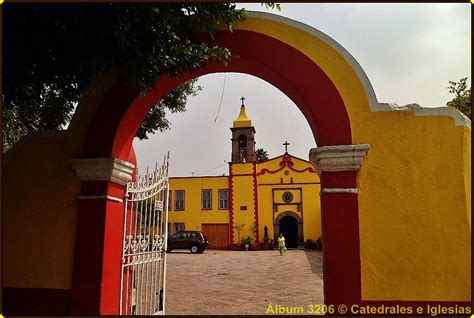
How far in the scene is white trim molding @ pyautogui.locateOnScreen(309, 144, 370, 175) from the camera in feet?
13.9

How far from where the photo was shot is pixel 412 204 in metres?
4.17

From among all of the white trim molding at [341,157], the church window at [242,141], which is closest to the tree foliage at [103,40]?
the white trim molding at [341,157]

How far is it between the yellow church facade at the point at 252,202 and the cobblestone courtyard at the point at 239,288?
1184cm

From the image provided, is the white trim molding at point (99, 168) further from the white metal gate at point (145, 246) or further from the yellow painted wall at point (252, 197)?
the yellow painted wall at point (252, 197)

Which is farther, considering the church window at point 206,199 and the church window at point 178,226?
the church window at point 178,226

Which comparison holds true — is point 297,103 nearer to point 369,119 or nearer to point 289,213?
point 369,119

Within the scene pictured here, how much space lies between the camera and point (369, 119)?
14.4ft

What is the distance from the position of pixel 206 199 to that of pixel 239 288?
19.1m

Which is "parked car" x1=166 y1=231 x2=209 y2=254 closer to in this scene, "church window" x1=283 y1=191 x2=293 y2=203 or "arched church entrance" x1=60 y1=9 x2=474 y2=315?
"church window" x1=283 y1=191 x2=293 y2=203

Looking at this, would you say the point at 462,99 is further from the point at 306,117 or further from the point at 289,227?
the point at 289,227

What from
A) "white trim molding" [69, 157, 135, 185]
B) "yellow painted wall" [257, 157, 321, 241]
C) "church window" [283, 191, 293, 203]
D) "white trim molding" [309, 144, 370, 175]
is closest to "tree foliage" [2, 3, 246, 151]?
"white trim molding" [69, 157, 135, 185]

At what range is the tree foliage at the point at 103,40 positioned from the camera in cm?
349

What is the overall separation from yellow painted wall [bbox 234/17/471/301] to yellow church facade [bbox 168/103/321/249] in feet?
75.9

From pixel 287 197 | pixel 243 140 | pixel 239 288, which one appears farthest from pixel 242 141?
pixel 239 288
